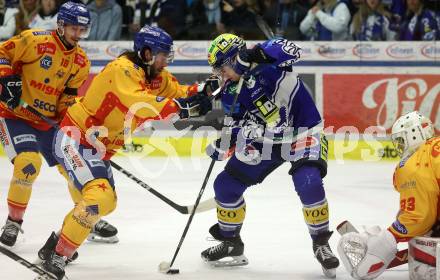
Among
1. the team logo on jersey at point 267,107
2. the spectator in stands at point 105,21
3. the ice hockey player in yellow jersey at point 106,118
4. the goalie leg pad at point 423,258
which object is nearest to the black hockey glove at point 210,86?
the ice hockey player in yellow jersey at point 106,118

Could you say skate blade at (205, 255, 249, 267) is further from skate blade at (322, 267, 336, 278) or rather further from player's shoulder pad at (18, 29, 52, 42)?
player's shoulder pad at (18, 29, 52, 42)

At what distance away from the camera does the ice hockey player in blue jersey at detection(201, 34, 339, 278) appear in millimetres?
4750

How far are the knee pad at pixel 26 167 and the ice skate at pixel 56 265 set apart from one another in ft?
3.43

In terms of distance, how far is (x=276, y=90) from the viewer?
4.85 meters

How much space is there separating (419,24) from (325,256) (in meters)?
4.51

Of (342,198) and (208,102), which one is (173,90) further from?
(342,198)

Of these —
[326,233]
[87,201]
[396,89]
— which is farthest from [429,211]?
[396,89]

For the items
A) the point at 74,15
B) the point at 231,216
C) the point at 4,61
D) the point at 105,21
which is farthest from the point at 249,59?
the point at 105,21

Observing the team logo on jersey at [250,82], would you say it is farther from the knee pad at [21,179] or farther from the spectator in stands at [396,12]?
the spectator in stands at [396,12]

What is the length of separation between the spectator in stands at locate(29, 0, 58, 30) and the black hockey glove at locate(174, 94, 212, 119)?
467 centimetres

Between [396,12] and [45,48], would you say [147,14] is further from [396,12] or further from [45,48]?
[45,48]

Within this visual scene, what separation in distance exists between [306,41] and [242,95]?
151 inches

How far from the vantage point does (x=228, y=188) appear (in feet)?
16.2

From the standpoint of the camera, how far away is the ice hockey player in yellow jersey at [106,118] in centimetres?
439
